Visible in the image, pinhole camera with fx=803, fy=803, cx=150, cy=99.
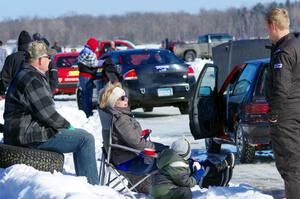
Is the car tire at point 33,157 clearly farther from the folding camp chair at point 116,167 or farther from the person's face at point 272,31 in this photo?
the person's face at point 272,31

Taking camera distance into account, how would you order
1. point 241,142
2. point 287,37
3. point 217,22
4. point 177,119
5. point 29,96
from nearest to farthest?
point 287,37 < point 29,96 < point 241,142 < point 177,119 < point 217,22

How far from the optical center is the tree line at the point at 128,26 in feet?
471

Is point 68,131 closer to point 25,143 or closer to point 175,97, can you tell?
point 25,143

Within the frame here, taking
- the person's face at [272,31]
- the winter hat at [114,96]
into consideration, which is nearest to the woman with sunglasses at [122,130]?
the winter hat at [114,96]

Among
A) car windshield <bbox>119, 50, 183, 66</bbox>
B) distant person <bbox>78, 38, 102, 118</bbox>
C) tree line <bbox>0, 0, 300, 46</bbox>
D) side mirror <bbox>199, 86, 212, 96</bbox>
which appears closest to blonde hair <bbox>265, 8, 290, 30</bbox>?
side mirror <bbox>199, 86, 212, 96</bbox>

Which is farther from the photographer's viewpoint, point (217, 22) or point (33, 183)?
point (217, 22)

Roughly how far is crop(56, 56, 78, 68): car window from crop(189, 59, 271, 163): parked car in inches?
583

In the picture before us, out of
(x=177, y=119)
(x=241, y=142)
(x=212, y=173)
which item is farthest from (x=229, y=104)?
(x=177, y=119)

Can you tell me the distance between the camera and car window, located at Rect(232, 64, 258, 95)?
34.1 feet

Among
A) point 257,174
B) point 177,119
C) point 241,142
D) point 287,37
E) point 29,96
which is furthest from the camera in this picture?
point 177,119

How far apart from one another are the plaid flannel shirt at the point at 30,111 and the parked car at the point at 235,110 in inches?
128

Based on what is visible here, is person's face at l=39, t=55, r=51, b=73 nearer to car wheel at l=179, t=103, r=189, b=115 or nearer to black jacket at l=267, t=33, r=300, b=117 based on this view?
black jacket at l=267, t=33, r=300, b=117

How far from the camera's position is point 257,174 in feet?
31.3

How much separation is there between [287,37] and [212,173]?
184 cm
